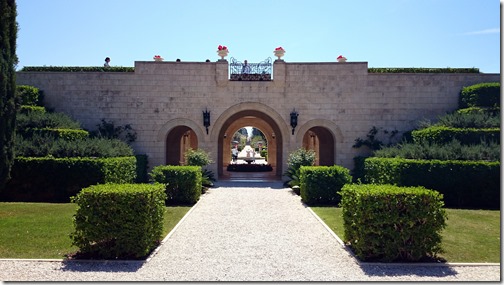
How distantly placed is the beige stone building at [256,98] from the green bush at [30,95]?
46cm

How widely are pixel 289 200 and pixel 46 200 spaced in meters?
8.76

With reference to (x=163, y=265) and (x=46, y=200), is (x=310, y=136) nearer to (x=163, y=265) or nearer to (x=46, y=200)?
(x=46, y=200)

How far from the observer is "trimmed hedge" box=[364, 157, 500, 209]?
44.4ft

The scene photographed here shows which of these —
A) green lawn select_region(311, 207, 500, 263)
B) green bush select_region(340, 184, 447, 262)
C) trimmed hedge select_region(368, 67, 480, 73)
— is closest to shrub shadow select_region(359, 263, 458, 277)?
green bush select_region(340, 184, 447, 262)

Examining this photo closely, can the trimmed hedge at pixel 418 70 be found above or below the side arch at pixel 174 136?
above

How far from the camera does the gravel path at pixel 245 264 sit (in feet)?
20.5

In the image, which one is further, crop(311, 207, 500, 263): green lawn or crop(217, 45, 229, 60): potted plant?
crop(217, 45, 229, 60): potted plant

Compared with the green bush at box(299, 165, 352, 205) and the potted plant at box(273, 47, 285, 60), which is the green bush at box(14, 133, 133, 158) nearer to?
the green bush at box(299, 165, 352, 205)

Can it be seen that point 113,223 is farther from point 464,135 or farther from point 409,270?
point 464,135

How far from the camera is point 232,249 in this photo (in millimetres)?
7852

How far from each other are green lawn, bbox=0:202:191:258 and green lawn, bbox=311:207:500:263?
4.31m

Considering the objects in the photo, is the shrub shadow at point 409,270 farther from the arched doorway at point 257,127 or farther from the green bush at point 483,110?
the arched doorway at point 257,127

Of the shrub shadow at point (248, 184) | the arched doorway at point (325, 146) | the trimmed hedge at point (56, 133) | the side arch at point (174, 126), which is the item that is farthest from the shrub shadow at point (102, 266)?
the arched doorway at point (325, 146)

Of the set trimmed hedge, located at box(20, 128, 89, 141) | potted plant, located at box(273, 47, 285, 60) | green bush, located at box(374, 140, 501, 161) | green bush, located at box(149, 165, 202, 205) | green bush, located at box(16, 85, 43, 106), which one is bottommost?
green bush, located at box(149, 165, 202, 205)
